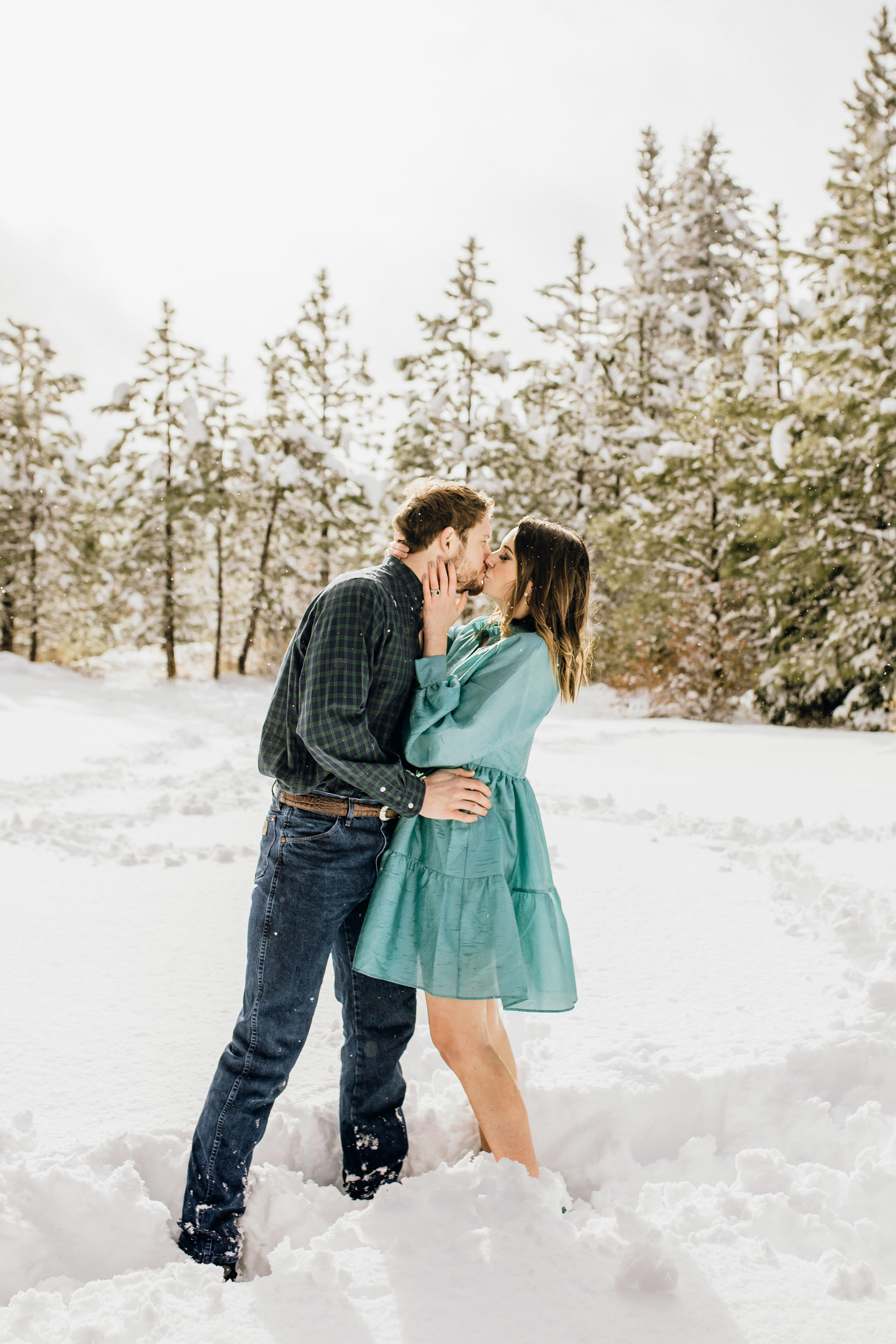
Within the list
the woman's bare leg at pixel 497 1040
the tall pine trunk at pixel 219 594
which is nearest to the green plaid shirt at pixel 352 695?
the woman's bare leg at pixel 497 1040

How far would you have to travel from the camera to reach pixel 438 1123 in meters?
2.63

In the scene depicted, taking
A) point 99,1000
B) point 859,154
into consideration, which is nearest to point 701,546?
point 859,154

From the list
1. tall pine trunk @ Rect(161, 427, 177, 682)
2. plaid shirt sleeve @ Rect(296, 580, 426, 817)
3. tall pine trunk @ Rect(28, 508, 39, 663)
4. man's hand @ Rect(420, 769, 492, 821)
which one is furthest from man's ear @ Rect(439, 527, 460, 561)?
tall pine trunk @ Rect(28, 508, 39, 663)

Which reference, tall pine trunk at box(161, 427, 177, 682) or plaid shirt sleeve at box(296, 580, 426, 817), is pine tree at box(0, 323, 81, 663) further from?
plaid shirt sleeve at box(296, 580, 426, 817)

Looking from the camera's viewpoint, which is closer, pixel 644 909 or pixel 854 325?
pixel 644 909

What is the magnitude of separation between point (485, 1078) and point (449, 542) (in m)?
1.40

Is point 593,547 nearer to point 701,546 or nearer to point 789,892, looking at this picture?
point 701,546

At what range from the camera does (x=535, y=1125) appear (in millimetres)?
2674

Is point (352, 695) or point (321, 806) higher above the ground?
point (352, 695)

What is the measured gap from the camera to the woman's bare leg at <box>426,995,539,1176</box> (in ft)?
7.57

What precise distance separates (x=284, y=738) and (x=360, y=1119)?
3.56ft

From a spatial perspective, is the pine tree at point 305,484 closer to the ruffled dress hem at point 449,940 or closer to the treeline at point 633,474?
the treeline at point 633,474

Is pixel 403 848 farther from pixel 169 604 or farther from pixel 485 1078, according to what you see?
pixel 169 604

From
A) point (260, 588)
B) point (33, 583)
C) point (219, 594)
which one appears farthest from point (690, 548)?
point (33, 583)
